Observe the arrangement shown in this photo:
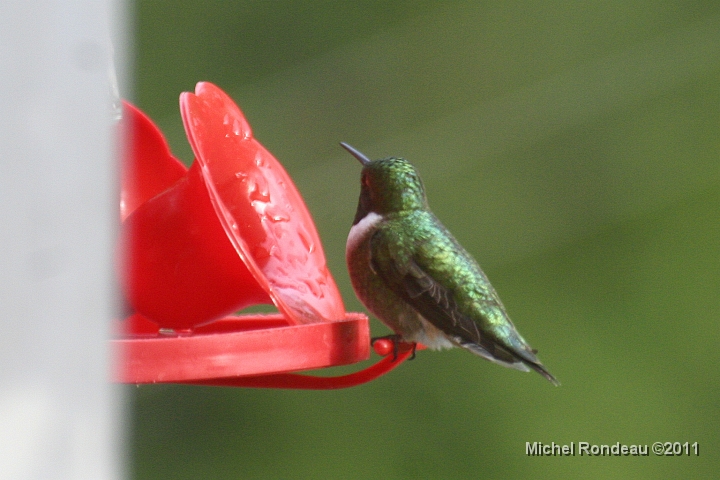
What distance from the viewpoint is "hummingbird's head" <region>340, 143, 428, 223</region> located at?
2.96 m

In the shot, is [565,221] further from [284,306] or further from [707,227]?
[284,306]

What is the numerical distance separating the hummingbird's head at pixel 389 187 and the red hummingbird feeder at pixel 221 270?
48 centimetres

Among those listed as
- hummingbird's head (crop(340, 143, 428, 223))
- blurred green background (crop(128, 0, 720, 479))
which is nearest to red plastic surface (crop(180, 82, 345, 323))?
hummingbird's head (crop(340, 143, 428, 223))

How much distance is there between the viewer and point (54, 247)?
0.72 m

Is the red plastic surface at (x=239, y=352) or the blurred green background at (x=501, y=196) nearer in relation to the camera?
the red plastic surface at (x=239, y=352)

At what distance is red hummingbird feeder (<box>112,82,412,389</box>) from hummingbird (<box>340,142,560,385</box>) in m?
0.23

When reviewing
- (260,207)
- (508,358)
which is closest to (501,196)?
(508,358)

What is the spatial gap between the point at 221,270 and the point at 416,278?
32.7 inches

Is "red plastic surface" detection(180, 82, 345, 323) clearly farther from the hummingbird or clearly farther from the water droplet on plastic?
the hummingbird

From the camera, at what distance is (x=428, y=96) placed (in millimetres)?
7832

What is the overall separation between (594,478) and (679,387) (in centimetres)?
112

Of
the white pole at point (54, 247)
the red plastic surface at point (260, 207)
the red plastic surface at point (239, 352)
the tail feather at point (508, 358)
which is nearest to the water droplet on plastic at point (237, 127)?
the red plastic surface at point (260, 207)

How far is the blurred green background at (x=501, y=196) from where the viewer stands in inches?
246

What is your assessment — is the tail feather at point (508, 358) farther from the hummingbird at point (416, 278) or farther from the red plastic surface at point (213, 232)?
the red plastic surface at point (213, 232)
